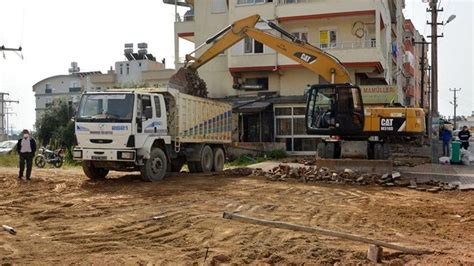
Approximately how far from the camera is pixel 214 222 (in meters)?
9.25

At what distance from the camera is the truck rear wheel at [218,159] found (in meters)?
20.3

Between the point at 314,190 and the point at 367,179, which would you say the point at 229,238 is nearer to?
the point at 314,190

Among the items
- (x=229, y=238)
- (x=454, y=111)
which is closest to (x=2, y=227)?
(x=229, y=238)

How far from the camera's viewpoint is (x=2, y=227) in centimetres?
903

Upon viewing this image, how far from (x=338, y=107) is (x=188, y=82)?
5.80 meters

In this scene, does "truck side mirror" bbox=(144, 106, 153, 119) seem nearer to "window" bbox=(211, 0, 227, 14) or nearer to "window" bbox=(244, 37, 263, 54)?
"window" bbox=(244, 37, 263, 54)

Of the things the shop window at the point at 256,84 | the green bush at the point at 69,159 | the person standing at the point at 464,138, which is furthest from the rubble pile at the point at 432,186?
the shop window at the point at 256,84

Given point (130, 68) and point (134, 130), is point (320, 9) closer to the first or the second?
point (134, 130)

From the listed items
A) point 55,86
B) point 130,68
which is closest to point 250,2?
point 130,68

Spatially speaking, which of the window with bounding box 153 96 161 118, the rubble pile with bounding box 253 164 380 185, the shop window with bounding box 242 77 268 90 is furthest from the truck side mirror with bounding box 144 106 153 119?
the shop window with bounding box 242 77 268 90

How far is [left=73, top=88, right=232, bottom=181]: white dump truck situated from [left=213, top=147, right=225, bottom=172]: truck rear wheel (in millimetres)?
2054

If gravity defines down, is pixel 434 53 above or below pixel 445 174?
above

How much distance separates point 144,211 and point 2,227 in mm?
2678

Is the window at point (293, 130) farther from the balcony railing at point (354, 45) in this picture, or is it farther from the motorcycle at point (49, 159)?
the motorcycle at point (49, 159)
